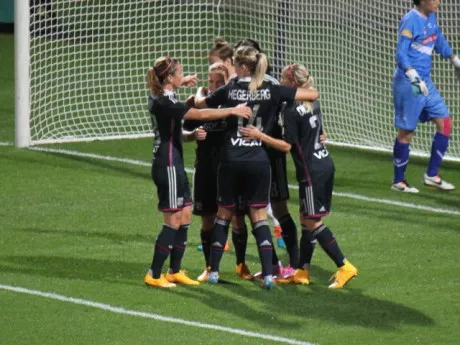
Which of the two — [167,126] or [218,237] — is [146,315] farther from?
[167,126]

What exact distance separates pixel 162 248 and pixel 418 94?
453 cm

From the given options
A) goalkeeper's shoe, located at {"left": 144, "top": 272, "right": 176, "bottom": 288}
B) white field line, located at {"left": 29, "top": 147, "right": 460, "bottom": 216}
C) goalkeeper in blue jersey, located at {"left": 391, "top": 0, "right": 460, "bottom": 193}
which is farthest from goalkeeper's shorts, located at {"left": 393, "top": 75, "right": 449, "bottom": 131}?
goalkeeper's shoe, located at {"left": 144, "top": 272, "right": 176, "bottom": 288}

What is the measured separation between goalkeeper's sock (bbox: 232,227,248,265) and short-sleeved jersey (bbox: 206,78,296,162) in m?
0.76

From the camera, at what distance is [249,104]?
9.89 metres

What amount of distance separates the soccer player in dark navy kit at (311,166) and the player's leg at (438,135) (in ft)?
13.6

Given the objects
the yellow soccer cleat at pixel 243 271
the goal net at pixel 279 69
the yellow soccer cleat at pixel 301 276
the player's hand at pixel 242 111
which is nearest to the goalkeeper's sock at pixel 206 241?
the yellow soccer cleat at pixel 243 271

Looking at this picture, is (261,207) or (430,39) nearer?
(261,207)

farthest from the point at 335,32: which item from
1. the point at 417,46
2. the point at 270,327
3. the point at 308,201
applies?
the point at 270,327

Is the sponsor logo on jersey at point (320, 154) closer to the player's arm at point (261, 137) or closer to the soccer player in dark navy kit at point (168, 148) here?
the player's arm at point (261, 137)

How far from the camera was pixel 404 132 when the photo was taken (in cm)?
1420

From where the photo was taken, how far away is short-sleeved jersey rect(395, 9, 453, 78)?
1377 centimetres

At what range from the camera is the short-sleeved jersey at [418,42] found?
45.2 ft

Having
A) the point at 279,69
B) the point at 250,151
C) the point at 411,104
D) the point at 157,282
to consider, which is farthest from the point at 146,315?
the point at 279,69

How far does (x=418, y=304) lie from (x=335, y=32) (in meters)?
8.17
